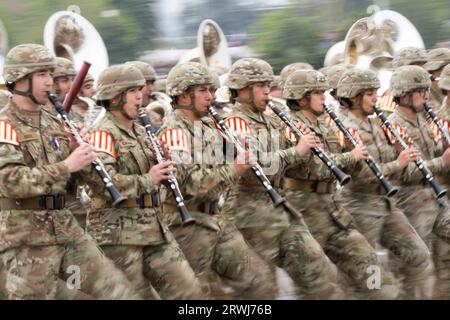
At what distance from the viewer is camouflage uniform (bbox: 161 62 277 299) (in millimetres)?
8828

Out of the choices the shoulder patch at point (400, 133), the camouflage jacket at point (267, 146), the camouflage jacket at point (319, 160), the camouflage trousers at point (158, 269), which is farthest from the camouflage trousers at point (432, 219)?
the camouflage trousers at point (158, 269)

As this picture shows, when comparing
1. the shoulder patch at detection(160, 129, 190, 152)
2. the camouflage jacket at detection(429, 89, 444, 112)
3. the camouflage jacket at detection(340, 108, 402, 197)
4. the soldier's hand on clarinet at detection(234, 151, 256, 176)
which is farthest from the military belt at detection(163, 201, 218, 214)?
the camouflage jacket at detection(429, 89, 444, 112)

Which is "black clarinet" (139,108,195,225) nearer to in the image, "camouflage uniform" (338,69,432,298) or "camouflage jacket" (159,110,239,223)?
"camouflage jacket" (159,110,239,223)

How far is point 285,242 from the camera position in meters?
9.48

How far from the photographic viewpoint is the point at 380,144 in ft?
34.4

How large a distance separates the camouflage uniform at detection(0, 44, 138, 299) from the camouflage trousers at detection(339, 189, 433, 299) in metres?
2.70

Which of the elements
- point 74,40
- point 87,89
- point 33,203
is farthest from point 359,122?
point 74,40

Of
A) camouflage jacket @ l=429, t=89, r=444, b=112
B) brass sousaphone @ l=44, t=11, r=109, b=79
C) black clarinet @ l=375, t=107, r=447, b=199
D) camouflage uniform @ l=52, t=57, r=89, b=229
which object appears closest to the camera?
camouflage uniform @ l=52, t=57, r=89, b=229

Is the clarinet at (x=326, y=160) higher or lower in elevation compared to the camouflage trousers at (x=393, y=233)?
higher

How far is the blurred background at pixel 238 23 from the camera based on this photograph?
18.8 m

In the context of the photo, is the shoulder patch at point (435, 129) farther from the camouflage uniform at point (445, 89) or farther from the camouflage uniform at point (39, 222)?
the camouflage uniform at point (39, 222)

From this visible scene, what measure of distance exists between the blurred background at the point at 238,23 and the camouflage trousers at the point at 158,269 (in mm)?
10486

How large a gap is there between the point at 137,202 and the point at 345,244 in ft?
6.63

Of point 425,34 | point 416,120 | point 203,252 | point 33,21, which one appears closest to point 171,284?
point 203,252
